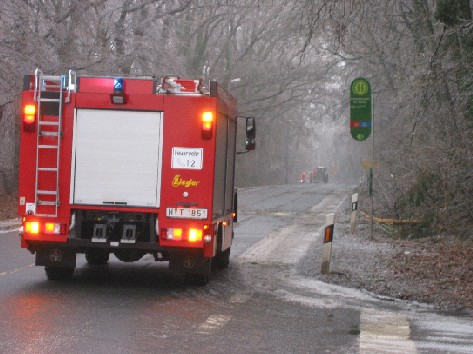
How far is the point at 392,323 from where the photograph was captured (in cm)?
991

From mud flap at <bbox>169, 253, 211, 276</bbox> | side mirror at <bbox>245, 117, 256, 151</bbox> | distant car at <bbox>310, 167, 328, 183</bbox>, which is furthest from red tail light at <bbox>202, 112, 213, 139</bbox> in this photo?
distant car at <bbox>310, 167, 328, 183</bbox>

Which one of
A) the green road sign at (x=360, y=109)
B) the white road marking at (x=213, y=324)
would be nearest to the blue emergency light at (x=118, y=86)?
the white road marking at (x=213, y=324)

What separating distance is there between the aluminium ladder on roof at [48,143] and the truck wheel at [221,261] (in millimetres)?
3907

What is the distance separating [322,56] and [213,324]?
3191 cm

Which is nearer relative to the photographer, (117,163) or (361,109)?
(117,163)

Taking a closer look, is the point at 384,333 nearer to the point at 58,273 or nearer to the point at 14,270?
the point at 58,273

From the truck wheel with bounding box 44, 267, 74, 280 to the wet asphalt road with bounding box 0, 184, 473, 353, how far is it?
0.17 metres

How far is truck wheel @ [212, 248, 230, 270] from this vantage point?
587 inches

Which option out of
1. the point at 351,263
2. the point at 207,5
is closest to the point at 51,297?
the point at 351,263

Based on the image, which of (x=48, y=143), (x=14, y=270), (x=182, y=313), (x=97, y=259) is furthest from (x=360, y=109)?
(x=182, y=313)

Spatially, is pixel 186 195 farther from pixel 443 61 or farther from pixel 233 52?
pixel 233 52

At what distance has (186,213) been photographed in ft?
38.5

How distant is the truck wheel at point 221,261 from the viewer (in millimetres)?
14919

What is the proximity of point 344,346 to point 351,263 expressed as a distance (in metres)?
7.41
